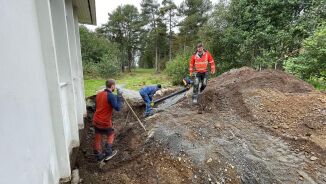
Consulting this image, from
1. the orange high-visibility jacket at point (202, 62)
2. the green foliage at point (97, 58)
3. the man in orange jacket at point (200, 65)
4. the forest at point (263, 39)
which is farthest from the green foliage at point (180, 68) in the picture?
the green foliage at point (97, 58)

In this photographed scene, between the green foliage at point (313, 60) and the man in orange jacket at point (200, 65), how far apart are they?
4.28m

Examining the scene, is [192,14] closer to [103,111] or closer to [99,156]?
[103,111]

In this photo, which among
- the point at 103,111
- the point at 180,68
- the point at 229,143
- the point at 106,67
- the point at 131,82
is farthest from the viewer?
the point at 106,67

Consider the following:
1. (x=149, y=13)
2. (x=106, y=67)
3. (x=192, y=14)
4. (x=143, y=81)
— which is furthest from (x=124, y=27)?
(x=143, y=81)

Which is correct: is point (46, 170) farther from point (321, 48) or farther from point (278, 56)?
point (278, 56)

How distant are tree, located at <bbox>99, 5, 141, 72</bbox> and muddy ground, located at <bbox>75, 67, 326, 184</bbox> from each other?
27418mm

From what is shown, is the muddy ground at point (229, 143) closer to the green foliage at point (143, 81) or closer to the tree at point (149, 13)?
the green foliage at point (143, 81)

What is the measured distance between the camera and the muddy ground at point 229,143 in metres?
3.86

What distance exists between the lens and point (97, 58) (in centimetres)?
2612

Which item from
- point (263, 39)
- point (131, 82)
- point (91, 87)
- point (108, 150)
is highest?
point (263, 39)

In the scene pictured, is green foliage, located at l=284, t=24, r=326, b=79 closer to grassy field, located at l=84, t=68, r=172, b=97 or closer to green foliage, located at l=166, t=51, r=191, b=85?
green foliage, located at l=166, t=51, r=191, b=85

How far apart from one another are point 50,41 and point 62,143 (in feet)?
4.84

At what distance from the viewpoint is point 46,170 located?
249 cm

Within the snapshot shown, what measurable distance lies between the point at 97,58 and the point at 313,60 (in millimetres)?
22328
